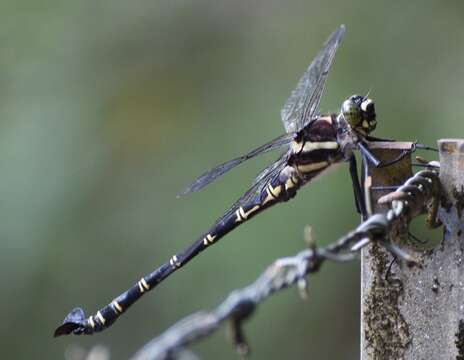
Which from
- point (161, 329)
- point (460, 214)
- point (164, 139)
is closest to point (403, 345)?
point (460, 214)

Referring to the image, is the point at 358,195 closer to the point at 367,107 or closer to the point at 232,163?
the point at 367,107

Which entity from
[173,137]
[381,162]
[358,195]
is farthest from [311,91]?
[173,137]

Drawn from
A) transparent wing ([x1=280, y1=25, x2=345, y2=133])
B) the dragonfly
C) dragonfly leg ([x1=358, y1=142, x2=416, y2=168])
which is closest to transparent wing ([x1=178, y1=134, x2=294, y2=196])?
the dragonfly

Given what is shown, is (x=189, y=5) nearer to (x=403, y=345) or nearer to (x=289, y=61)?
(x=289, y=61)

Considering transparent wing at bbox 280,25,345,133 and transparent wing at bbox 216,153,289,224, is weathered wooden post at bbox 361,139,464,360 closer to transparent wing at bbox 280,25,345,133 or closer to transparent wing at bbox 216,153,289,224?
transparent wing at bbox 216,153,289,224

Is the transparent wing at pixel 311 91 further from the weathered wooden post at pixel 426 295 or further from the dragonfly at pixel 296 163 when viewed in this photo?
the weathered wooden post at pixel 426 295

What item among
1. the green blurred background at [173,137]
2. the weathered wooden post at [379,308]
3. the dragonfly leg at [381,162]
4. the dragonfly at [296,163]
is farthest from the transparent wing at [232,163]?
the green blurred background at [173,137]
